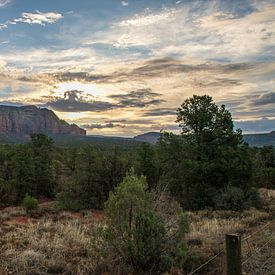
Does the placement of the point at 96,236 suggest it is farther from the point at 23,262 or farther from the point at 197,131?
the point at 197,131

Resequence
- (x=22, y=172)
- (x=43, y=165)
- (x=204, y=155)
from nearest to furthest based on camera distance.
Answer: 1. (x=204, y=155)
2. (x=22, y=172)
3. (x=43, y=165)

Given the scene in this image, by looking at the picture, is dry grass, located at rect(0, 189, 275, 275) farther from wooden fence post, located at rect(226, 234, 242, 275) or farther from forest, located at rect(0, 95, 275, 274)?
wooden fence post, located at rect(226, 234, 242, 275)

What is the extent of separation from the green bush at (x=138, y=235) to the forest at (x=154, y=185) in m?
0.02

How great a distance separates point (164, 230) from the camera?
8.96 m

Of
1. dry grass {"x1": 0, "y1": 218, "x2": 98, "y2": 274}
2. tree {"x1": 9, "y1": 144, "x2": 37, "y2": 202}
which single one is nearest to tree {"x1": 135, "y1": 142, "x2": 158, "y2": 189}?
tree {"x1": 9, "y1": 144, "x2": 37, "y2": 202}

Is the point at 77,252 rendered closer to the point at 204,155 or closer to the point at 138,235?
the point at 138,235

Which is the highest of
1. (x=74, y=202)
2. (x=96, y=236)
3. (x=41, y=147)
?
(x=41, y=147)

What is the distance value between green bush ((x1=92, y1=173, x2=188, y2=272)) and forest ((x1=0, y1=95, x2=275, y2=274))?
0.9 inches

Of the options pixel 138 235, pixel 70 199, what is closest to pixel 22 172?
pixel 70 199

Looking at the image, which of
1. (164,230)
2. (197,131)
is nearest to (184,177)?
(197,131)

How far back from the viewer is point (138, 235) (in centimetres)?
877

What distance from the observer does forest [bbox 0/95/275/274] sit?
8.91 meters

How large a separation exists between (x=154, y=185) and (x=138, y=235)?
12.1 meters

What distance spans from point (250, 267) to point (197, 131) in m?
15.8
